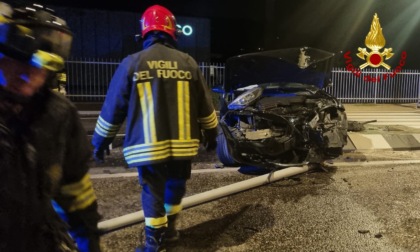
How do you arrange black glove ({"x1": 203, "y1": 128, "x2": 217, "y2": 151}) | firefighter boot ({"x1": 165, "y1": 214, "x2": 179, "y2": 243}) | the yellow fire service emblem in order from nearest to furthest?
firefighter boot ({"x1": 165, "y1": 214, "x2": 179, "y2": 243}), black glove ({"x1": 203, "y1": 128, "x2": 217, "y2": 151}), the yellow fire service emblem

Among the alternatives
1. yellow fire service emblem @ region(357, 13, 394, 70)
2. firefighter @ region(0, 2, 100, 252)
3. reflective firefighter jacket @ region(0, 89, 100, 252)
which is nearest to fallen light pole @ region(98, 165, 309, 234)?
reflective firefighter jacket @ region(0, 89, 100, 252)

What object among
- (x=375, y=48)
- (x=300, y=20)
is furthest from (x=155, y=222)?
(x=300, y=20)

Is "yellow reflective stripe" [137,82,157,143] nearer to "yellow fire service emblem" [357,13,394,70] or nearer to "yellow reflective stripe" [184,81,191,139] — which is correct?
"yellow reflective stripe" [184,81,191,139]

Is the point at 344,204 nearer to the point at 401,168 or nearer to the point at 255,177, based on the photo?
the point at 255,177

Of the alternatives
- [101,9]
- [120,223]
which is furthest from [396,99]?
[120,223]

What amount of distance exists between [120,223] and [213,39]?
69.2ft

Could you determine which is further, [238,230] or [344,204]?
[344,204]

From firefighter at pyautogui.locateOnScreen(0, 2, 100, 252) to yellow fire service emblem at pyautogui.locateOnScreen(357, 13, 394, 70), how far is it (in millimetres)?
15831

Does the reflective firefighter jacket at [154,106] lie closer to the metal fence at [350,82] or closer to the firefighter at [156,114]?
the firefighter at [156,114]

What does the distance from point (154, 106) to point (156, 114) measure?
0.19 ft

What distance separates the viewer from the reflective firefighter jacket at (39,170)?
1.16 meters

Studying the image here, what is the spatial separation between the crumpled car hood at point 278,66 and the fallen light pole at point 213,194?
120 centimetres

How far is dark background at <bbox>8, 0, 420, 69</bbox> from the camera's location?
19.0 metres

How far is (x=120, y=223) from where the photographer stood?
3666 mm
